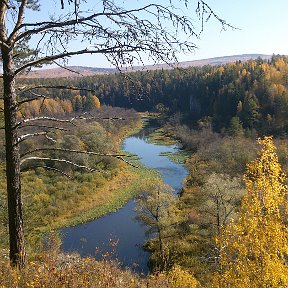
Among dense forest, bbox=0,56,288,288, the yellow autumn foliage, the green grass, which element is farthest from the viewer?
the green grass

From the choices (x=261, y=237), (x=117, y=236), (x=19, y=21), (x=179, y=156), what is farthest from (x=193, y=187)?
(x=19, y=21)

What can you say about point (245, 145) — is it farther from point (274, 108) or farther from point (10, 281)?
point (10, 281)

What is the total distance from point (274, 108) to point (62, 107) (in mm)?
54801

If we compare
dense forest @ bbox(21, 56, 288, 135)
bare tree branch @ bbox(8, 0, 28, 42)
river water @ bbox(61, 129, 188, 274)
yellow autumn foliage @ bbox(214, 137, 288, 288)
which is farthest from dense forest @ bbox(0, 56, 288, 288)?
river water @ bbox(61, 129, 188, 274)

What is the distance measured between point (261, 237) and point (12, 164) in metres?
4.94

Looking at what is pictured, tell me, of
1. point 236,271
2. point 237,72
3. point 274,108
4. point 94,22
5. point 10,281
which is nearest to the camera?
point 94,22

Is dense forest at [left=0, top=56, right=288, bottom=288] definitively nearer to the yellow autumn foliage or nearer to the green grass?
the yellow autumn foliage

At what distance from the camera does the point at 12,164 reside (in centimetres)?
468

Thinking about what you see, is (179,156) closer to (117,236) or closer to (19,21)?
(117,236)

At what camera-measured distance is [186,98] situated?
10056 centimetres

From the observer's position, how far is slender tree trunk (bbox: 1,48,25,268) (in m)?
4.38

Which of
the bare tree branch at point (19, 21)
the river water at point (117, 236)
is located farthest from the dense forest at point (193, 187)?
the river water at point (117, 236)

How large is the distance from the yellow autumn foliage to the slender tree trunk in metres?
4.29

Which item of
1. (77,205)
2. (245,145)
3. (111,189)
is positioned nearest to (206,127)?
(245,145)
